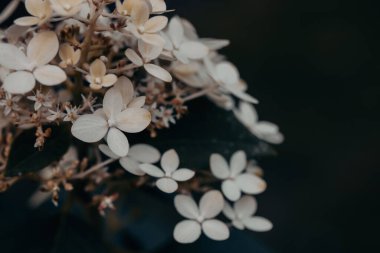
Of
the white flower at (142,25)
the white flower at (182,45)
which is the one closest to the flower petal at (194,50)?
the white flower at (182,45)

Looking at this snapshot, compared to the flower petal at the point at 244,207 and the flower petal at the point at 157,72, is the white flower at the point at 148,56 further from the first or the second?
the flower petal at the point at 244,207

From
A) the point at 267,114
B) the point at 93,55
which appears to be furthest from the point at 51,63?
the point at 267,114

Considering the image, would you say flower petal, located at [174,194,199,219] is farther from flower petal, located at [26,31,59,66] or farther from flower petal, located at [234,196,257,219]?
flower petal, located at [26,31,59,66]

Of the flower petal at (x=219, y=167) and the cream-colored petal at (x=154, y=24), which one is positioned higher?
the cream-colored petal at (x=154, y=24)

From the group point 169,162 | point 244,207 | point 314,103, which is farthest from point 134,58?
point 314,103

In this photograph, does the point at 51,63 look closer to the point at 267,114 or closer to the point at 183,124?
the point at 183,124
